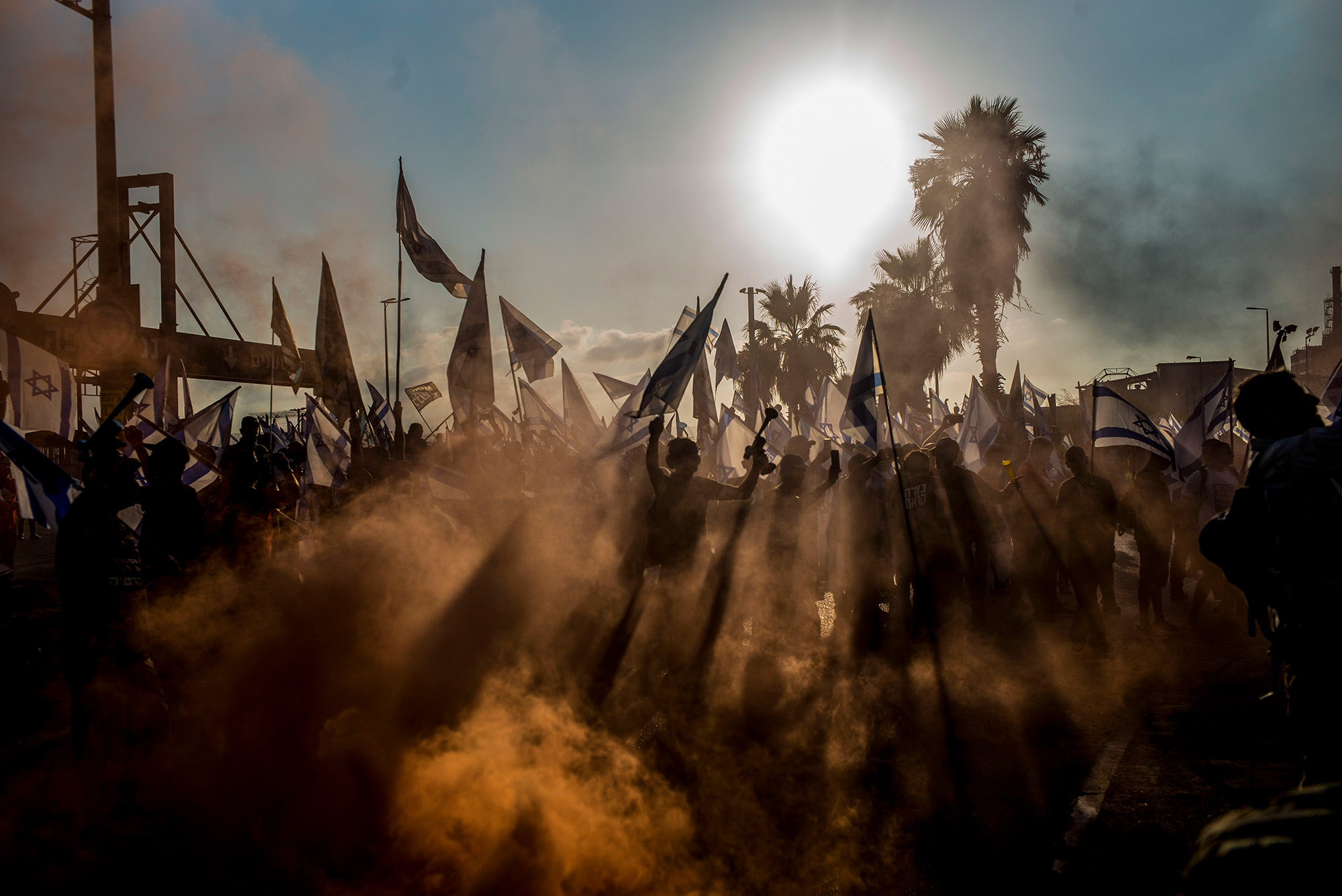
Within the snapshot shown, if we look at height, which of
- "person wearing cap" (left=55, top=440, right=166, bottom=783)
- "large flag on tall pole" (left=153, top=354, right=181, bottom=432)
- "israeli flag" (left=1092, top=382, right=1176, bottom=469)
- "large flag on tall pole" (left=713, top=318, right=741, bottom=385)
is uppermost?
"large flag on tall pole" (left=713, top=318, right=741, bottom=385)

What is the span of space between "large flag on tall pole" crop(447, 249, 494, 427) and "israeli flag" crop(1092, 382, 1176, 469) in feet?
22.8

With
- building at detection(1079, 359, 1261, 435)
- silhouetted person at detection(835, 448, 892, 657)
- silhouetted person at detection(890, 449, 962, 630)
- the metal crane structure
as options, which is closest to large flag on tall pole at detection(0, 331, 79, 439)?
the metal crane structure

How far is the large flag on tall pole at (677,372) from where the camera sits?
773 cm

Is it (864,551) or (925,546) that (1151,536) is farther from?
(864,551)

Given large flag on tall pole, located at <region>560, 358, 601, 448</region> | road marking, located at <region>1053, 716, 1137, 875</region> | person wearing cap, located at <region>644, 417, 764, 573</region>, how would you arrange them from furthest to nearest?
large flag on tall pole, located at <region>560, 358, 601, 448</region> < person wearing cap, located at <region>644, 417, 764, 573</region> < road marking, located at <region>1053, 716, 1137, 875</region>

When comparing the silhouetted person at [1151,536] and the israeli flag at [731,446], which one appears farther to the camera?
the israeli flag at [731,446]

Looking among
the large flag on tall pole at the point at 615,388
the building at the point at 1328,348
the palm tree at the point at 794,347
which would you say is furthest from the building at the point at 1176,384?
the large flag on tall pole at the point at 615,388

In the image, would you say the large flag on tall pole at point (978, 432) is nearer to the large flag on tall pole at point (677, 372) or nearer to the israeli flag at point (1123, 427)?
the israeli flag at point (1123, 427)

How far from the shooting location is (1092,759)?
12.7ft

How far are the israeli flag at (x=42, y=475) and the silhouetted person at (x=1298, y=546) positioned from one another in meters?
5.28

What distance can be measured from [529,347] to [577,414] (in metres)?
2.64

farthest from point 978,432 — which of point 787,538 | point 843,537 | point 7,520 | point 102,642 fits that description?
point 7,520

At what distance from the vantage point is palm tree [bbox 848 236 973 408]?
2773 centimetres

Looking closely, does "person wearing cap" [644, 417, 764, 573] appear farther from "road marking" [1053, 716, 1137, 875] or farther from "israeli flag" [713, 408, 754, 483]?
"israeli flag" [713, 408, 754, 483]
